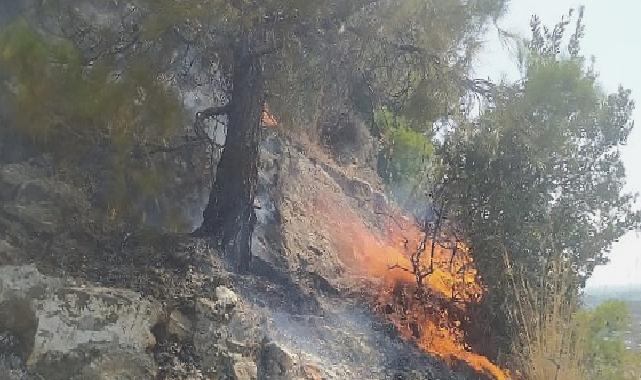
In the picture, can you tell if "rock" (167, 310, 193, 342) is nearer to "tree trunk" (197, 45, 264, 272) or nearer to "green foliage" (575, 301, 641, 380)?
"tree trunk" (197, 45, 264, 272)

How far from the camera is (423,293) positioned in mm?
7039

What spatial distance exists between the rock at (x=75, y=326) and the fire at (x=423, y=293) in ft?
9.06

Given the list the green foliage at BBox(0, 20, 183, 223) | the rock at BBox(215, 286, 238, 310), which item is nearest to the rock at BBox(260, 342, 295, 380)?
the rock at BBox(215, 286, 238, 310)

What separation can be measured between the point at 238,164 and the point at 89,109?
1.29 meters

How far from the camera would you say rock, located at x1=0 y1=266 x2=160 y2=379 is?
378cm

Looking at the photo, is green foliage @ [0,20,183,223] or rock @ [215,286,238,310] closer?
rock @ [215,286,238,310]

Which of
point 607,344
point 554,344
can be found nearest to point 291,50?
point 554,344

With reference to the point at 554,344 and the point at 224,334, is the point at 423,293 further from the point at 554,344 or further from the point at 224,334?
the point at 224,334

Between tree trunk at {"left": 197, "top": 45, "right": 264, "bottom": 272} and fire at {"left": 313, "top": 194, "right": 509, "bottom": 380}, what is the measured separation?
1598mm

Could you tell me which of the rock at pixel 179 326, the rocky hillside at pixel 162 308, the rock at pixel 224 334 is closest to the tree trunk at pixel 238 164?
the rocky hillside at pixel 162 308

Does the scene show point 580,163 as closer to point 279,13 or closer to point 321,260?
point 321,260

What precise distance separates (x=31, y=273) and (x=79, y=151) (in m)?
1.39

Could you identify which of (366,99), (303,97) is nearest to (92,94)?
(303,97)

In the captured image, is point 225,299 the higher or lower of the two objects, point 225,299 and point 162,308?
the higher
